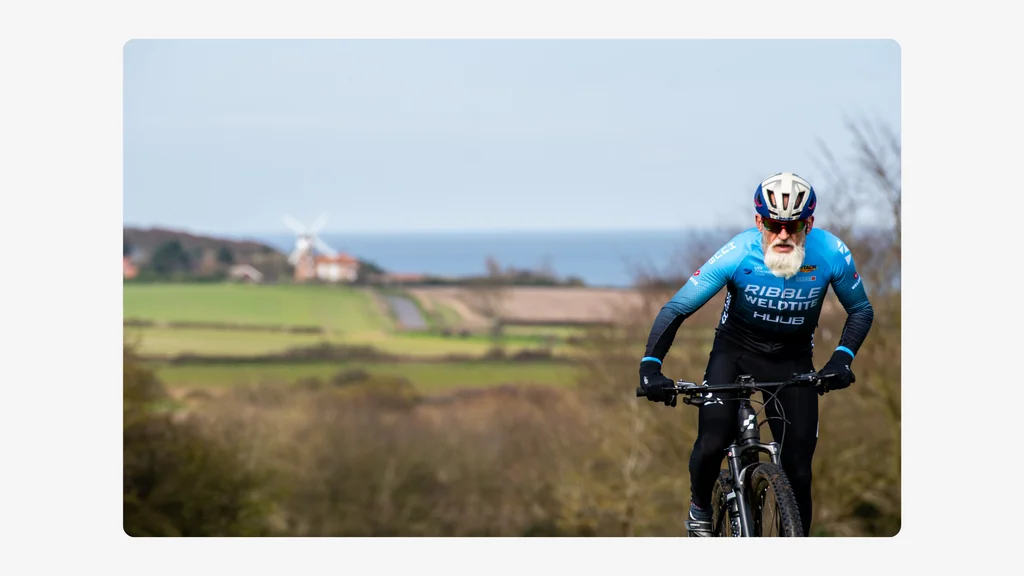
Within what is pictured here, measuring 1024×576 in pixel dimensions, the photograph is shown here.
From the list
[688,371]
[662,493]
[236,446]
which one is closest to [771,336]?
[688,371]

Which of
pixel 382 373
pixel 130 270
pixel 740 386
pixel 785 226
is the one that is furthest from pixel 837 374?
pixel 130 270

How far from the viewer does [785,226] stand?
6387mm

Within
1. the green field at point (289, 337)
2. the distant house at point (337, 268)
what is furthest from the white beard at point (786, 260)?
the distant house at point (337, 268)

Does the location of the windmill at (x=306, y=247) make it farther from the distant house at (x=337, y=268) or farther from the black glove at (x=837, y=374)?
the black glove at (x=837, y=374)

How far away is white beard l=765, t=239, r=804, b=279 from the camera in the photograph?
6406 mm

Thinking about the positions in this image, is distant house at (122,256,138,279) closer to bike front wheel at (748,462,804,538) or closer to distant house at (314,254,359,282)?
distant house at (314,254,359,282)

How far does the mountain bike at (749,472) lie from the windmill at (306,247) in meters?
56.9

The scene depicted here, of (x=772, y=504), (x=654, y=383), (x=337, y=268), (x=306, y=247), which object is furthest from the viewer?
(x=337, y=268)

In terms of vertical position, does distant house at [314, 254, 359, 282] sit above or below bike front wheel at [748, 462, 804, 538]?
above

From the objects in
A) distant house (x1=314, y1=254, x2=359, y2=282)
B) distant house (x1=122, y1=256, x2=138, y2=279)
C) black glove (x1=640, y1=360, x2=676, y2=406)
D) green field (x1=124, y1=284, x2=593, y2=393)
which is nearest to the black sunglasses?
black glove (x1=640, y1=360, x2=676, y2=406)

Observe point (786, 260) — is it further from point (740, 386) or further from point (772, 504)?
point (772, 504)

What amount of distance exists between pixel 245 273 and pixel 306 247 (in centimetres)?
480

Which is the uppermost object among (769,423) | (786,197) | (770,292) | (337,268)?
(337,268)

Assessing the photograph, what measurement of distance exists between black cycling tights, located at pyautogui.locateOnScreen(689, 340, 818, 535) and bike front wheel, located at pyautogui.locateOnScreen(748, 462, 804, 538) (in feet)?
0.64
